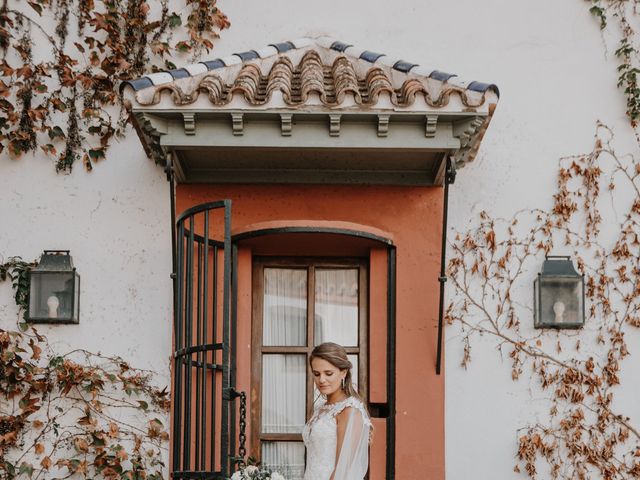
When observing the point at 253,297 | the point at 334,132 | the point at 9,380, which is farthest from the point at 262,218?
the point at 9,380

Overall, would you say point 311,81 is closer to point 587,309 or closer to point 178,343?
point 178,343

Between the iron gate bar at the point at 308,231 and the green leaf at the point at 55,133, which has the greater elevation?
the green leaf at the point at 55,133

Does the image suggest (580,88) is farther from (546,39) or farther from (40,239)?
(40,239)

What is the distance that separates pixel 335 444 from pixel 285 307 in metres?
1.68

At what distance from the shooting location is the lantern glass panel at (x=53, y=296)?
7.46 m

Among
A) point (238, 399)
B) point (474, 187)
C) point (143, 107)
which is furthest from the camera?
point (474, 187)

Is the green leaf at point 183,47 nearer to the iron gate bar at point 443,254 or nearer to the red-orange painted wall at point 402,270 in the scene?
the red-orange painted wall at point 402,270

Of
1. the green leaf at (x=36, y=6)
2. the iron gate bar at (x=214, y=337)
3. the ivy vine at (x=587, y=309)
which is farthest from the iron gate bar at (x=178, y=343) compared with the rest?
the green leaf at (x=36, y=6)

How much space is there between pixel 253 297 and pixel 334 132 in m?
1.44

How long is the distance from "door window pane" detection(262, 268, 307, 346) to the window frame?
36 millimetres

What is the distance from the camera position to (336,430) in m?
6.04

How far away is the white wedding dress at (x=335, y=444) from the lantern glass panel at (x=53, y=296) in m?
2.21

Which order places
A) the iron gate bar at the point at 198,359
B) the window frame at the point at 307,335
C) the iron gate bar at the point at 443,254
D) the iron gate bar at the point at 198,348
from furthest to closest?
the window frame at the point at 307,335, the iron gate bar at the point at 443,254, the iron gate bar at the point at 198,359, the iron gate bar at the point at 198,348

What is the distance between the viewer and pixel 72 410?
743 centimetres
